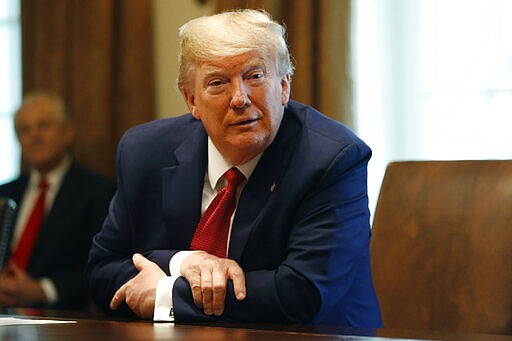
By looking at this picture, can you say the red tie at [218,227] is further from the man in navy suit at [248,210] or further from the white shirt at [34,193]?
the white shirt at [34,193]

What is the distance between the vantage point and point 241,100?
6.89 feet

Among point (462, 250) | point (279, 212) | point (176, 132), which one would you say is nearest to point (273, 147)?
point (279, 212)

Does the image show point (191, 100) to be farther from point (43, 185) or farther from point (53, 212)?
point (43, 185)

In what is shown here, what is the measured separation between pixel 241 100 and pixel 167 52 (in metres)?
2.35

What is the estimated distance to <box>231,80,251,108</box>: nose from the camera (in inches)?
82.7

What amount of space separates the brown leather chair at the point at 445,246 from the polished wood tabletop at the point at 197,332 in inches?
23.7

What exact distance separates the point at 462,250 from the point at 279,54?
0.67m

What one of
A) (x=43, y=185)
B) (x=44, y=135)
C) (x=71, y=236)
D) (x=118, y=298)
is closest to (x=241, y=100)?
(x=118, y=298)

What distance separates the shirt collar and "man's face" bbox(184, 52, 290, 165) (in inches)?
1.7

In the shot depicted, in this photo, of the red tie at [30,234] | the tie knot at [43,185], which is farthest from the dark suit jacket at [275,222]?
the tie knot at [43,185]

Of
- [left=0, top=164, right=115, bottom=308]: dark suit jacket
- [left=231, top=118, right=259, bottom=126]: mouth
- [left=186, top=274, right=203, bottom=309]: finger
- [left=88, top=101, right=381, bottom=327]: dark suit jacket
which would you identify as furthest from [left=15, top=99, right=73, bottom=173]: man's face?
[left=186, top=274, right=203, bottom=309]: finger

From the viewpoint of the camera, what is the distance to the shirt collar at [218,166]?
2.23 metres

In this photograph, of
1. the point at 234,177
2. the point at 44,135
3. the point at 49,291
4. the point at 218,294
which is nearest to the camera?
the point at 218,294

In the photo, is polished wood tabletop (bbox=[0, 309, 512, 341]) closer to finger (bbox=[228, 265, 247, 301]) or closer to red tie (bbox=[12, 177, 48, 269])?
finger (bbox=[228, 265, 247, 301])
